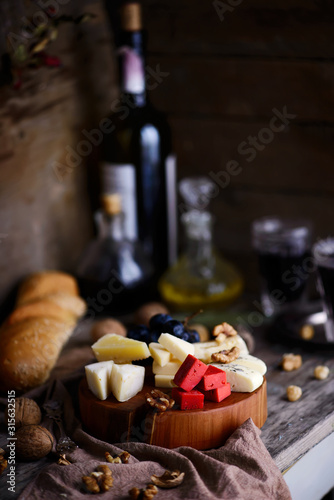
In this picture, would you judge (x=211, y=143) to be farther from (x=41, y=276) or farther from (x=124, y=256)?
(x=41, y=276)

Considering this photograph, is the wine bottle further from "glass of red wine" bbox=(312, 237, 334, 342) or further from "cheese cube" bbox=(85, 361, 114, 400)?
"cheese cube" bbox=(85, 361, 114, 400)

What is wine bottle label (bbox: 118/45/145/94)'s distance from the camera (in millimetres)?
1520

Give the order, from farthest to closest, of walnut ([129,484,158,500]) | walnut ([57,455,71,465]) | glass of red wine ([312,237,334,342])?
1. glass of red wine ([312,237,334,342])
2. walnut ([57,455,71,465])
3. walnut ([129,484,158,500])

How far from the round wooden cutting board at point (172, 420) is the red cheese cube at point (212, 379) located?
0.09 ft

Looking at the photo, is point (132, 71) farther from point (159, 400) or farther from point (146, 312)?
point (159, 400)

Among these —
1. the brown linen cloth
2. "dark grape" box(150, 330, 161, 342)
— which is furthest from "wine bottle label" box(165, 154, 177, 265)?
the brown linen cloth

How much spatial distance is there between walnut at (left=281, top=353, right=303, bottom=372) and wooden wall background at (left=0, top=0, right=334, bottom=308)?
1.43ft

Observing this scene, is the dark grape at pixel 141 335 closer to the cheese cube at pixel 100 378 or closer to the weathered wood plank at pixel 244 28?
the cheese cube at pixel 100 378

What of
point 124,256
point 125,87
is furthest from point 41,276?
point 125,87

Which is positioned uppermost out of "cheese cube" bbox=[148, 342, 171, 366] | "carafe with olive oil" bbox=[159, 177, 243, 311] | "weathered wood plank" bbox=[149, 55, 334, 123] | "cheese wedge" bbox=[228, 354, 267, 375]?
"weathered wood plank" bbox=[149, 55, 334, 123]

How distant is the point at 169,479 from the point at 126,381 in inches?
6.8

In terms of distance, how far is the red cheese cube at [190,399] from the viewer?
1.02 m

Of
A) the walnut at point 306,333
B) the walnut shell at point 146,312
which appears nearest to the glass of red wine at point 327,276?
the walnut at point 306,333

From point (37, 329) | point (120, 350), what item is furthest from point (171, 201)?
point (120, 350)
